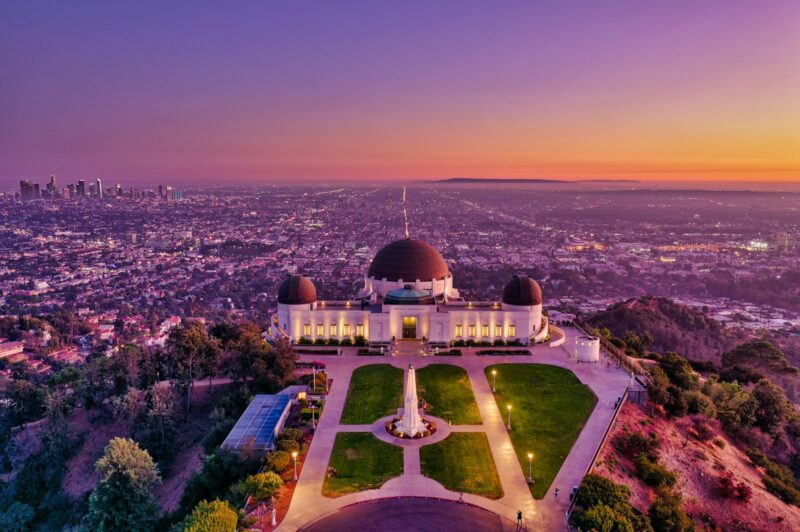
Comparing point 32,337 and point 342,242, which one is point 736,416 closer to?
point 32,337

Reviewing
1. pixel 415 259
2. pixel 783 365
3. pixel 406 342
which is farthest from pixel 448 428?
pixel 783 365

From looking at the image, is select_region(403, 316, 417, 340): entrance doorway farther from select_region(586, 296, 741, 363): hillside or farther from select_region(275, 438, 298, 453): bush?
select_region(586, 296, 741, 363): hillside

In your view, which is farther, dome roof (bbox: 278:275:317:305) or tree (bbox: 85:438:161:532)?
dome roof (bbox: 278:275:317:305)

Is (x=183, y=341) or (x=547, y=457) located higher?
(x=183, y=341)

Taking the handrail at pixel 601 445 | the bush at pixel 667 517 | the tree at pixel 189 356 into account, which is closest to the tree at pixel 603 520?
the handrail at pixel 601 445

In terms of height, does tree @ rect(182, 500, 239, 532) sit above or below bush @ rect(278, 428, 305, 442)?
above

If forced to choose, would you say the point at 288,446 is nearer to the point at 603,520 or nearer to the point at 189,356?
the point at 603,520

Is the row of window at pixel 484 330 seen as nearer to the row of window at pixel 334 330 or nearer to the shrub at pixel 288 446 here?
the row of window at pixel 334 330

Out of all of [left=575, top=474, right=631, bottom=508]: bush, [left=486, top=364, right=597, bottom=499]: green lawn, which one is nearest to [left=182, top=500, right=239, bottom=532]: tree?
[left=486, top=364, right=597, bottom=499]: green lawn
